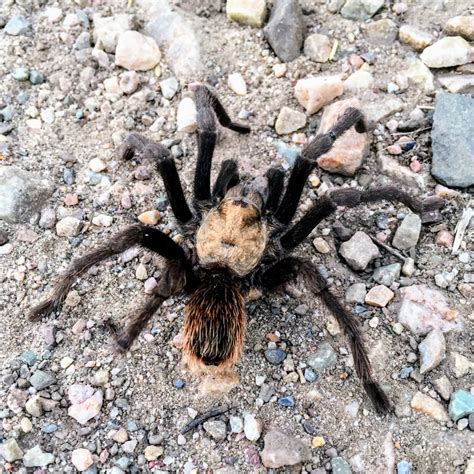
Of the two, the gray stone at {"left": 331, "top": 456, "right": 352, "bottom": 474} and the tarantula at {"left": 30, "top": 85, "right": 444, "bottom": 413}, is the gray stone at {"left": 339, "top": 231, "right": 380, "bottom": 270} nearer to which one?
the tarantula at {"left": 30, "top": 85, "right": 444, "bottom": 413}

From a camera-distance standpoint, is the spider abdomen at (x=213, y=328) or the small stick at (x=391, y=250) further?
the small stick at (x=391, y=250)

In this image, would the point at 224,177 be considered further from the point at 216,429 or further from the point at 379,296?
the point at 216,429

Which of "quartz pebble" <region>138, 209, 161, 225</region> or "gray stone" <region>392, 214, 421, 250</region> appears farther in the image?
"quartz pebble" <region>138, 209, 161, 225</region>

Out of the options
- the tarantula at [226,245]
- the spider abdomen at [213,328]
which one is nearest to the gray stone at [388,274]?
the tarantula at [226,245]

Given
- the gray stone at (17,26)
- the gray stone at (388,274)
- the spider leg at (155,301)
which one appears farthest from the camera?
the gray stone at (17,26)

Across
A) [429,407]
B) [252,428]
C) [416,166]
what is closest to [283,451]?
[252,428]

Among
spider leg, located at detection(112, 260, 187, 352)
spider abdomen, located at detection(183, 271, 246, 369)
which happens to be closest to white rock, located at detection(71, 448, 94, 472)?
spider leg, located at detection(112, 260, 187, 352)

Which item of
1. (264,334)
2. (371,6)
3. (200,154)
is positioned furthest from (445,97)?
(264,334)

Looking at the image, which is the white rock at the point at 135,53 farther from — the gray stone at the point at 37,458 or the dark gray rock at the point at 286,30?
the gray stone at the point at 37,458
